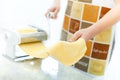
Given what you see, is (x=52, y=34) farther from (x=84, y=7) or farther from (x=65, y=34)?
(x=84, y=7)

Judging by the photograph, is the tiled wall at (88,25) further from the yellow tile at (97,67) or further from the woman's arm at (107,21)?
the woman's arm at (107,21)

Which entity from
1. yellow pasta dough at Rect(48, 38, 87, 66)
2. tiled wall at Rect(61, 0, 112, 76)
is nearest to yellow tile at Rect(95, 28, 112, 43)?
tiled wall at Rect(61, 0, 112, 76)

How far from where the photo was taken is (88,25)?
68 cm

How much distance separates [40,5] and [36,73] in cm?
42

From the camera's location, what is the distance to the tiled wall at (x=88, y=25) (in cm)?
66

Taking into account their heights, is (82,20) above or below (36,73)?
above

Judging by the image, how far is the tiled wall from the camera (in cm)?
66

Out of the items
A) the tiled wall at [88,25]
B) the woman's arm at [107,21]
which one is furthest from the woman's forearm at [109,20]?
the tiled wall at [88,25]

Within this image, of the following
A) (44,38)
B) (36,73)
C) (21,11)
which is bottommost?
(36,73)

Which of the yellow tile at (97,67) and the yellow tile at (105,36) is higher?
the yellow tile at (105,36)

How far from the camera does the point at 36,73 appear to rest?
2.64 ft

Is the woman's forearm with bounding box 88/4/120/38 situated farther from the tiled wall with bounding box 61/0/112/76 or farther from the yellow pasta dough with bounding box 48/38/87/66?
the tiled wall with bounding box 61/0/112/76

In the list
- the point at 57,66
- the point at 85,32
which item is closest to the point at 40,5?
the point at 57,66

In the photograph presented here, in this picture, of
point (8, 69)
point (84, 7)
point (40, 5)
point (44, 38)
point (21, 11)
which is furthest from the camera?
point (21, 11)
